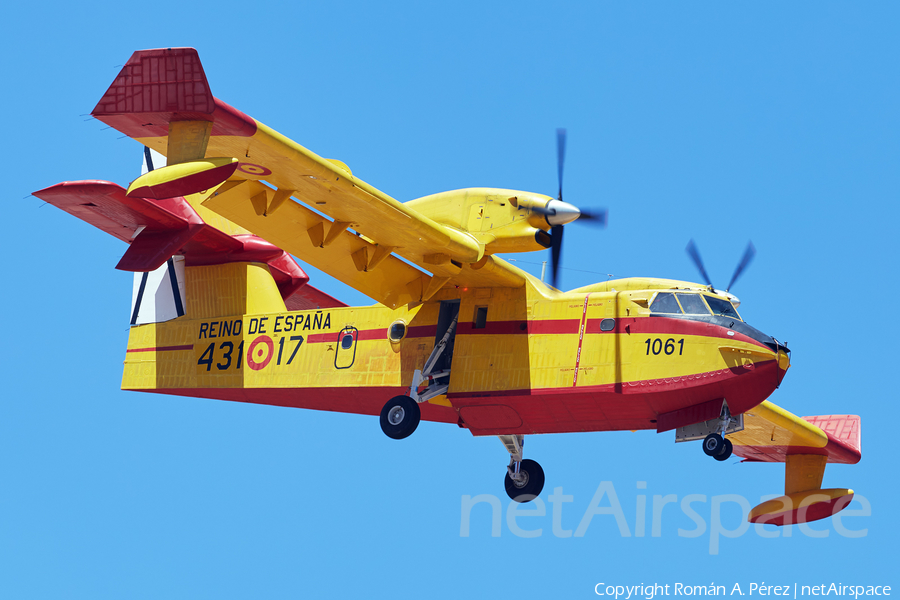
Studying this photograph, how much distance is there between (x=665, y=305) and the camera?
785 inches

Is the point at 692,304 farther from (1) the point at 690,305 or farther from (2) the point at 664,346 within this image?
(2) the point at 664,346

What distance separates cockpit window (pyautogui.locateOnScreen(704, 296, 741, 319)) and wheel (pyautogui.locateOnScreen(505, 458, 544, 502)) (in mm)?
5736

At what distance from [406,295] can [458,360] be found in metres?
1.75

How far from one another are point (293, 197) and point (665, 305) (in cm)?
639

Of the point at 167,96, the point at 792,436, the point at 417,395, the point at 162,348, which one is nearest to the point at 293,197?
the point at 167,96

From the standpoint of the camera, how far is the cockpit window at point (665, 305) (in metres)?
19.9

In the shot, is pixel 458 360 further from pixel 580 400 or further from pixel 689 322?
pixel 689 322

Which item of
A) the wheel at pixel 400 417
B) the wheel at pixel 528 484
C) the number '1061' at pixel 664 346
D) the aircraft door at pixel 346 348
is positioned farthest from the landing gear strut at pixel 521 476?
the number '1061' at pixel 664 346

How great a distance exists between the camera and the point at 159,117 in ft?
56.7

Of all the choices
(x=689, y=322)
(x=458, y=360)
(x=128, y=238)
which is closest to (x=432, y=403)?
(x=458, y=360)

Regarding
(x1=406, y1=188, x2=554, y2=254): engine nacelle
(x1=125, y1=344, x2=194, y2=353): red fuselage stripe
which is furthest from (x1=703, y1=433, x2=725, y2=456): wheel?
(x1=125, y1=344, x2=194, y2=353): red fuselage stripe

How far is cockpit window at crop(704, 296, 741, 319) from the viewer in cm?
1981

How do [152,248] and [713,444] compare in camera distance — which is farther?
[152,248]

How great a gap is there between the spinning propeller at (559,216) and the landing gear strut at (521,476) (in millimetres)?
4154
